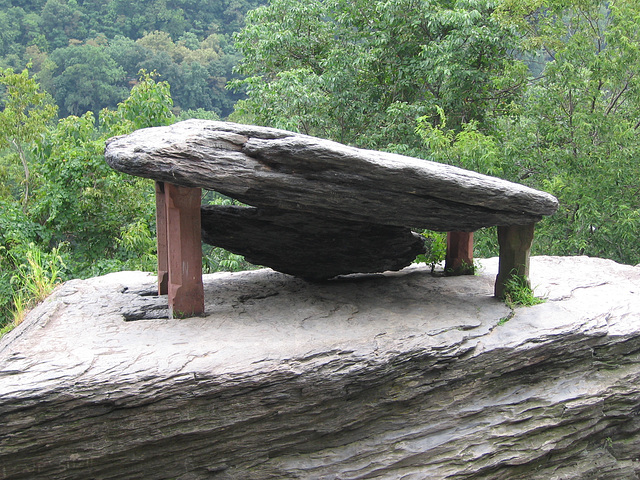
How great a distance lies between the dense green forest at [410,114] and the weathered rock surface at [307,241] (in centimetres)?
323

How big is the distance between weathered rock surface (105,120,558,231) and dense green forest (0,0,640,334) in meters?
4.31

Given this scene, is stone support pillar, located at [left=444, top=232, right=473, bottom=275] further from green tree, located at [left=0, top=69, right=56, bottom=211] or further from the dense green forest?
green tree, located at [left=0, top=69, right=56, bottom=211]

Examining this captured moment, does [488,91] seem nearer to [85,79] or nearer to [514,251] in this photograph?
[514,251]

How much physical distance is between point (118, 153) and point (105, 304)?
Result: 76.9 inches

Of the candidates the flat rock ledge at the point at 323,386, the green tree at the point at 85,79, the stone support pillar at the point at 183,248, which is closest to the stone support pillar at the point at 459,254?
the flat rock ledge at the point at 323,386

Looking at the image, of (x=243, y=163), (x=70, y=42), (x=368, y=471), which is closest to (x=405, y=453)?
(x=368, y=471)

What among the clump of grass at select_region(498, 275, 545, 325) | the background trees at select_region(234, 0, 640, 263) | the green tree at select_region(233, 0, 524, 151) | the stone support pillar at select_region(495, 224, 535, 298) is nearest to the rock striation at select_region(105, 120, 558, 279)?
the stone support pillar at select_region(495, 224, 535, 298)

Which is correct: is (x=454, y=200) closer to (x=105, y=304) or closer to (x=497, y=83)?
(x=105, y=304)

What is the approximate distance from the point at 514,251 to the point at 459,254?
1267mm

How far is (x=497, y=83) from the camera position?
1114 cm

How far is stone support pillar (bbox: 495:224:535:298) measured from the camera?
237 inches

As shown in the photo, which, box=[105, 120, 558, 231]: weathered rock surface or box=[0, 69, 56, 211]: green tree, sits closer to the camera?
box=[105, 120, 558, 231]: weathered rock surface

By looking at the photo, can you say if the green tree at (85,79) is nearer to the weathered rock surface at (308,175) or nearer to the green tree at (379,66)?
the green tree at (379,66)

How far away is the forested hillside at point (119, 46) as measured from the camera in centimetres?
3238
